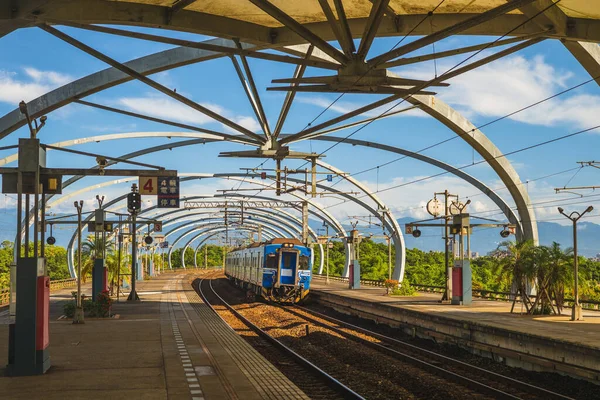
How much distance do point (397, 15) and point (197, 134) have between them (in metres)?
22.8

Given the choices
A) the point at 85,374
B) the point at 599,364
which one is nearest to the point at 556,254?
the point at 599,364

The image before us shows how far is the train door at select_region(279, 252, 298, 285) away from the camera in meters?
35.6

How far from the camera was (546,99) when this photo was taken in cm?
1819

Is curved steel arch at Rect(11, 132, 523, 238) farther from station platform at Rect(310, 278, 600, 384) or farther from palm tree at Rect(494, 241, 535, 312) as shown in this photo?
palm tree at Rect(494, 241, 535, 312)

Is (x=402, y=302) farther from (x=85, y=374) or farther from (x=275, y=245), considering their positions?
(x=85, y=374)

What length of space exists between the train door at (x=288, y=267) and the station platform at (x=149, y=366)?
13.8 m

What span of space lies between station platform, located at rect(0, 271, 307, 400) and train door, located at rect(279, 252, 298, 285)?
45.4 feet

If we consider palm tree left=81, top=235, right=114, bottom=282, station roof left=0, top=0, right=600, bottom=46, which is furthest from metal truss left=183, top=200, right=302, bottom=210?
station roof left=0, top=0, right=600, bottom=46

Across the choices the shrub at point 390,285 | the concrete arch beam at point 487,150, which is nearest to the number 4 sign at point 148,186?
the concrete arch beam at point 487,150

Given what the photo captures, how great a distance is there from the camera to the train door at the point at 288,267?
35562 mm

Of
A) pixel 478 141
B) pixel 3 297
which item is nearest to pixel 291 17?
pixel 478 141

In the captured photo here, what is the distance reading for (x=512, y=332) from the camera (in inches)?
664

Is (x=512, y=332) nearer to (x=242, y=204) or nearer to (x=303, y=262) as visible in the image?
(x=303, y=262)

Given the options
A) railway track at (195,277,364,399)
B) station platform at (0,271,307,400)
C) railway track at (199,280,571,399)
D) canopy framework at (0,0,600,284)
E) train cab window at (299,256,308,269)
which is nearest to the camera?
canopy framework at (0,0,600,284)
